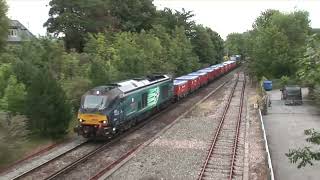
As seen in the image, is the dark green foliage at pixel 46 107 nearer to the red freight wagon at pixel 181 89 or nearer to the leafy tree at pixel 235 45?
the red freight wagon at pixel 181 89

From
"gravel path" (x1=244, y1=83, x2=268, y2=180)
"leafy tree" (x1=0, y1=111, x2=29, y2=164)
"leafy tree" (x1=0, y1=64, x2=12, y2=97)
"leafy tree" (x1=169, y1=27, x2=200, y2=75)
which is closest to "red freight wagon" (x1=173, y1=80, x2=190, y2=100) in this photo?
"gravel path" (x1=244, y1=83, x2=268, y2=180)

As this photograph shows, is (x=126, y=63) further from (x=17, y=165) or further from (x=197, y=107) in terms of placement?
(x=17, y=165)

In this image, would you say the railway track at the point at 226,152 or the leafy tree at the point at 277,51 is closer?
the railway track at the point at 226,152

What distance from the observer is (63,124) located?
2423 cm

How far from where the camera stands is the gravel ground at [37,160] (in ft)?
60.2

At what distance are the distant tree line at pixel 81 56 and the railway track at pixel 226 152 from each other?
339 inches

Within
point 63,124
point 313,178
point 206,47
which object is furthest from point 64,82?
point 206,47

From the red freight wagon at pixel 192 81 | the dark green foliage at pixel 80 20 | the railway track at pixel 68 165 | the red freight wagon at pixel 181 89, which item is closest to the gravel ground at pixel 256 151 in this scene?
the railway track at pixel 68 165

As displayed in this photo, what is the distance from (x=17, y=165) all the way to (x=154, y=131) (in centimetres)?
996

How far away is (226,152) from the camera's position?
2188 centimetres

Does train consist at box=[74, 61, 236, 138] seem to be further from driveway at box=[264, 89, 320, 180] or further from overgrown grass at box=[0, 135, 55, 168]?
driveway at box=[264, 89, 320, 180]

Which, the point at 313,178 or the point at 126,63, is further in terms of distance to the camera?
the point at 126,63

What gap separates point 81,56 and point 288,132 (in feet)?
68.5

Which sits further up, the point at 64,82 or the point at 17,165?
the point at 64,82
